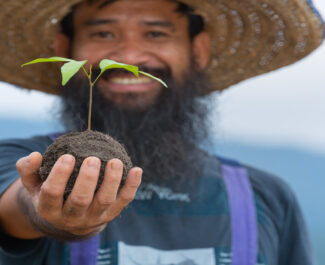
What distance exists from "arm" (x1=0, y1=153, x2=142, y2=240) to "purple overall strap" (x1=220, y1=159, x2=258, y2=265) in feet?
2.65

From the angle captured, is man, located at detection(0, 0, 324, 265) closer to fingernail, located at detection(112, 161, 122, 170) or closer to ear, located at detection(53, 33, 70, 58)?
ear, located at detection(53, 33, 70, 58)

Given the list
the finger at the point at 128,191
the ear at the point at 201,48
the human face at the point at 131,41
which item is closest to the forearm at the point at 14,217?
the finger at the point at 128,191

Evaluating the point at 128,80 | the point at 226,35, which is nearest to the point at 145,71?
the point at 128,80

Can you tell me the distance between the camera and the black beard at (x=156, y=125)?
202cm

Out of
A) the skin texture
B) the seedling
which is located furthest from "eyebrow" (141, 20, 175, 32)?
the seedling

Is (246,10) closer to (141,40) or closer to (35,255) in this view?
(141,40)

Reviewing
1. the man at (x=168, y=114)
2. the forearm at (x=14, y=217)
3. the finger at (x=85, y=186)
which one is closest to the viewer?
the finger at (x=85, y=186)

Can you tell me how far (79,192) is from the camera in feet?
3.21

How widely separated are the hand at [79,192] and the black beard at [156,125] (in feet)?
2.94

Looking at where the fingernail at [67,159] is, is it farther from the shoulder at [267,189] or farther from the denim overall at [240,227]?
the shoulder at [267,189]

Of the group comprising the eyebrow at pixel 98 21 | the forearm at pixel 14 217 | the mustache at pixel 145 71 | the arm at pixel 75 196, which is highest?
the eyebrow at pixel 98 21

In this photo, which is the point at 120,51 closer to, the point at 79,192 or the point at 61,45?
the point at 61,45

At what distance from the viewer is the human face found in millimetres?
2045

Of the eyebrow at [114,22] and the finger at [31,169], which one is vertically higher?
the eyebrow at [114,22]
